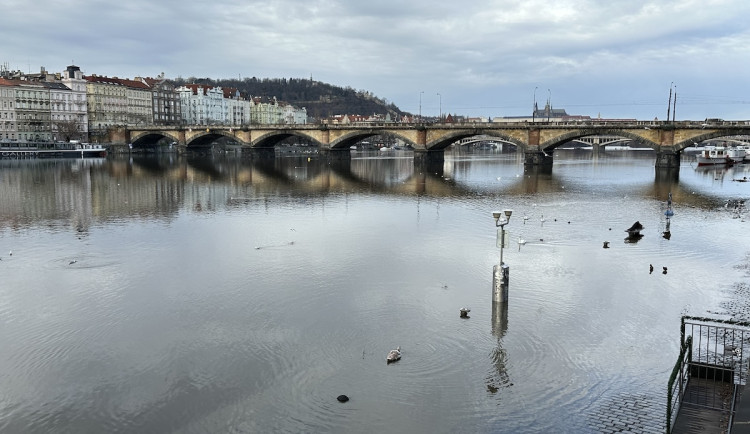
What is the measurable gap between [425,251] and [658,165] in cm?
7202

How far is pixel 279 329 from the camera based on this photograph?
17.1 m

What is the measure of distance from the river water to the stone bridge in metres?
49.7

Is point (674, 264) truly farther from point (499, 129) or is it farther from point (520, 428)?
point (499, 129)

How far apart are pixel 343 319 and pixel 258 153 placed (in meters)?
112

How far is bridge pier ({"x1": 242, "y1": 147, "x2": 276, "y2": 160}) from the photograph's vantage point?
124375mm

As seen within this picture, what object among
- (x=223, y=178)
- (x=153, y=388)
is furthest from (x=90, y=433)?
(x=223, y=178)

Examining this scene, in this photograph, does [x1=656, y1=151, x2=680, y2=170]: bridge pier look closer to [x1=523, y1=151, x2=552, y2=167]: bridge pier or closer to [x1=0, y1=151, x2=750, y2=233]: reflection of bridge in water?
[x1=0, y1=151, x2=750, y2=233]: reflection of bridge in water

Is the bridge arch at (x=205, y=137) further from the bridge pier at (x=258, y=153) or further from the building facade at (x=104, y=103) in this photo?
the building facade at (x=104, y=103)

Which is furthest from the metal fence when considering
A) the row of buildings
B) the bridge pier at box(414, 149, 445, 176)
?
the row of buildings

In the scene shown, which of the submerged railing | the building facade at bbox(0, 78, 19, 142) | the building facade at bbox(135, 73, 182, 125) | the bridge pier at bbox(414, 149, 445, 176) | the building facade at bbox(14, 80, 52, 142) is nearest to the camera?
the submerged railing

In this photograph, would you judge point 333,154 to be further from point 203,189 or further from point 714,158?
point 714,158

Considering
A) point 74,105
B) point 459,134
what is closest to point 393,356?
point 459,134

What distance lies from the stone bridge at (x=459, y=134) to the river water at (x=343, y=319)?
49.7m

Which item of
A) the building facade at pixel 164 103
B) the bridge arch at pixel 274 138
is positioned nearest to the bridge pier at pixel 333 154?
the bridge arch at pixel 274 138
